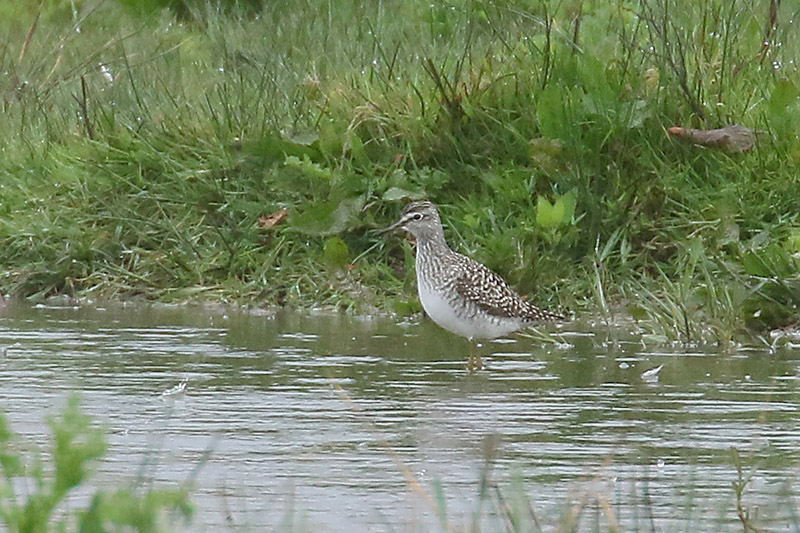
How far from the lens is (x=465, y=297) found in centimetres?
858

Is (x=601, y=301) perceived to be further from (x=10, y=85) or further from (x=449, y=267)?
(x=10, y=85)

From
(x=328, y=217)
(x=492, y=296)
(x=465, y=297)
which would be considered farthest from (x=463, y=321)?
(x=328, y=217)

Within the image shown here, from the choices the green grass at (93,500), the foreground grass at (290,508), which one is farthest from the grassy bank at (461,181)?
the green grass at (93,500)

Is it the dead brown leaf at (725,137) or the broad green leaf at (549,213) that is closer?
the broad green leaf at (549,213)

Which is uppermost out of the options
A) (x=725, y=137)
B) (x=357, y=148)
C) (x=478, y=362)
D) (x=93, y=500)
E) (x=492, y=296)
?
(x=725, y=137)

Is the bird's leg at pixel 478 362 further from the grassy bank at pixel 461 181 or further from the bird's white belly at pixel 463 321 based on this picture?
the grassy bank at pixel 461 181

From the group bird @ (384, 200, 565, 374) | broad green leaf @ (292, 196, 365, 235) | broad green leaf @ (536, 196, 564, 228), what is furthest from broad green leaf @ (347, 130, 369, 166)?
broad green leaf @ (536, 196, 564, 228)

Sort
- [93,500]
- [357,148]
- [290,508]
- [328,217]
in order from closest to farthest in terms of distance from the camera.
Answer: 1. [93,500]
2. [290,508]
3. [328,217]
4. [357,148]

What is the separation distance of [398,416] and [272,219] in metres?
4.01

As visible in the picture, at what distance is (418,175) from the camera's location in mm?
10328

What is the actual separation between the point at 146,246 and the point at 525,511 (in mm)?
6392

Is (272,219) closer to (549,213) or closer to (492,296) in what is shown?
(549,213)

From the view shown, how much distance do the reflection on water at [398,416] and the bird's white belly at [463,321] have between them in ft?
0.59

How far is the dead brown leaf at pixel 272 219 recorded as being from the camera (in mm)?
10375
